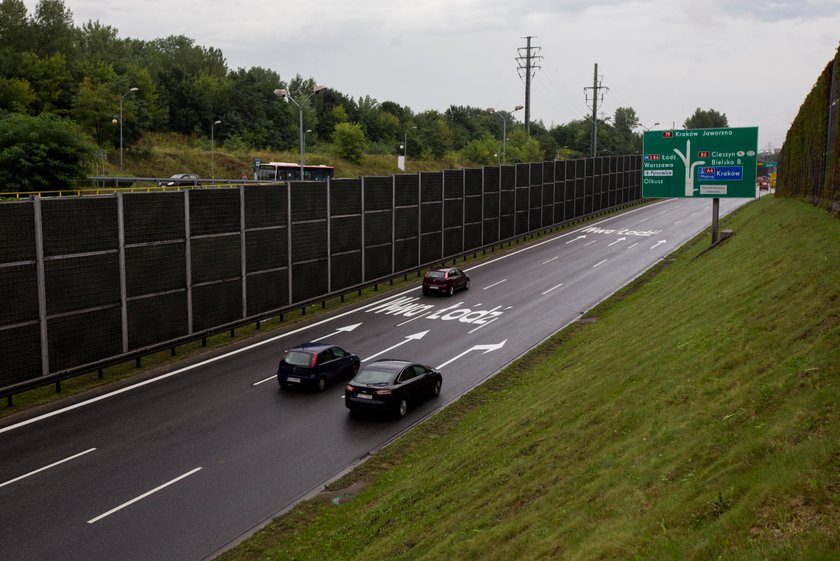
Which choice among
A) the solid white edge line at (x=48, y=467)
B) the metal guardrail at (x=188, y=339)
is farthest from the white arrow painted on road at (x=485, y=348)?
the solid white edge line at (x=48, y=467)

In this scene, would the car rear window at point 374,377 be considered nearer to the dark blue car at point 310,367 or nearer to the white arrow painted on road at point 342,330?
the dark blue car at point 310,367

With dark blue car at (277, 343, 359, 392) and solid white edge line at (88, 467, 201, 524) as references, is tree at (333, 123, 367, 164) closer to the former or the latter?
dark blue car at (277, 343, 359, 392)

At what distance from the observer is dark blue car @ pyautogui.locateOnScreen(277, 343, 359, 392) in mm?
26125

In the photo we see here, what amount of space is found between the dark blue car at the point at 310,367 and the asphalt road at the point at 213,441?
517 mm

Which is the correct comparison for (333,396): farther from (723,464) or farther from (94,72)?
(94,72)

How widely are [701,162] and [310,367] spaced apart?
28.3 m

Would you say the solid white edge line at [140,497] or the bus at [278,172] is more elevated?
the bus at [278,172]

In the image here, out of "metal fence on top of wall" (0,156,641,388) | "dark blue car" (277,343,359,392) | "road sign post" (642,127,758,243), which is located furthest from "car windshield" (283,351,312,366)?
"road sign post" (642,127,758,243)

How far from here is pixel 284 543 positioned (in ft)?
51.3

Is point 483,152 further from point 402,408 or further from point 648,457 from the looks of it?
point 648,457

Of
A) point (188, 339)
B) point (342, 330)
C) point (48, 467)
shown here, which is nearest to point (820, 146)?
point (342, 330)

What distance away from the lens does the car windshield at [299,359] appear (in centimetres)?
2628

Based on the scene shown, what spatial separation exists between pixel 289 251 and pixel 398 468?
20066mm

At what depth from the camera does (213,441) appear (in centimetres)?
2155
